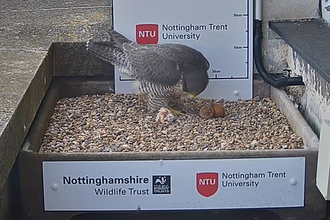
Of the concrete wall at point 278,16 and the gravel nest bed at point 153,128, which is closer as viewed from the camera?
the gravel nest bed at point 153,128

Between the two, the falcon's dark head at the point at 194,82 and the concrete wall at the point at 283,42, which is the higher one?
the concrete wall at the point at 283,42

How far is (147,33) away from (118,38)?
0.20 metres

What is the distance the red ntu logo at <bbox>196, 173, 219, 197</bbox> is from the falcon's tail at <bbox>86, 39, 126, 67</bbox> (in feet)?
3.22

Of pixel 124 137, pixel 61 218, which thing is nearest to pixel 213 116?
pixel 124 137

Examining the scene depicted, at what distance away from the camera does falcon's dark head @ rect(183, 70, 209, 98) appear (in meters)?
3.06

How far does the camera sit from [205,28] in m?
3.37

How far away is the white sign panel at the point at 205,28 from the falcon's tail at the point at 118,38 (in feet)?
0.27

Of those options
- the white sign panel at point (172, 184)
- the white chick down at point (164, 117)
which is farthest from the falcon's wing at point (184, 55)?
the white sign panel at point (172, 184)

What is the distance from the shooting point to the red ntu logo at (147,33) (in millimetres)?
3379

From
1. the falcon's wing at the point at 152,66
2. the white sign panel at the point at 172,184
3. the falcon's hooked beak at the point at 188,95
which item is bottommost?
the white sign panel at the point at 172,184

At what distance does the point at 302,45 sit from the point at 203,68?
52 centimetres

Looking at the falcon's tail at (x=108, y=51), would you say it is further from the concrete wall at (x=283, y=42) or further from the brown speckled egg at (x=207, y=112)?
the concrete wall at (x=283, y=42)

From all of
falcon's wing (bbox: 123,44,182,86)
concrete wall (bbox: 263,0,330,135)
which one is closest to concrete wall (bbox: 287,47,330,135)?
concrete wall (bbox: 263,0,330,135)

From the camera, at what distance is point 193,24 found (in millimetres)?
3365
